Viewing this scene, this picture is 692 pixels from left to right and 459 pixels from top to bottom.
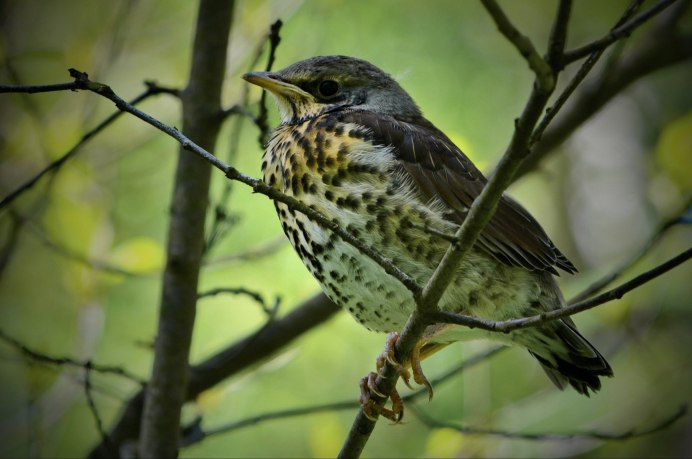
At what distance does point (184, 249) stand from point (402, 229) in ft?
3.37

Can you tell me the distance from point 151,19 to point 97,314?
101 inches

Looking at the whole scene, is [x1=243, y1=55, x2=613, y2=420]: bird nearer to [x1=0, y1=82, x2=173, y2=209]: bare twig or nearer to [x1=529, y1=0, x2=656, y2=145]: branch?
[x1=0, y1=82, x2=173, y2=209]: bare twig

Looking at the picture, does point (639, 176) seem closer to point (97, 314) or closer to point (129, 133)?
point (129, 133)

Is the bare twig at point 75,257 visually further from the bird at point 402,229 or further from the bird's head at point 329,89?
the bird's head at point 329,89

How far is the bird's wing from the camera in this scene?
12.6 ft

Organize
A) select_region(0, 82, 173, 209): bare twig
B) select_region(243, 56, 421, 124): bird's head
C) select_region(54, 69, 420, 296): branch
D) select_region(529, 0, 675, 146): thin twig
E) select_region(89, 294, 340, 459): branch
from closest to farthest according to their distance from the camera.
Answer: select_region(529, 0, 675, 146): thin twig, select_region(54, 69, 420, 296): branch, select_region(0, 82, 173, 209): bare twig, select_region(243, 56, 421, 124): bird's head, select_region(89, 294, 340, 459): branch

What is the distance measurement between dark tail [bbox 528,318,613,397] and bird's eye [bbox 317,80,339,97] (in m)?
1.66

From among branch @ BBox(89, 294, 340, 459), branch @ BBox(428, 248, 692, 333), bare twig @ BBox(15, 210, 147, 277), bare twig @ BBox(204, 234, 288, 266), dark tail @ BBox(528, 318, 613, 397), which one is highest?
bare twig @ BBox(15, 210, 147, 277)

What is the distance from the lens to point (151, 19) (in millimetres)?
6484

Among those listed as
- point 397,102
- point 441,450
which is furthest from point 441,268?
point 441,450

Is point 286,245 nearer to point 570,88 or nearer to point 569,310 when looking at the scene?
point 569,310

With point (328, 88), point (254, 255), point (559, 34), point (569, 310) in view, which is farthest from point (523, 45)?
point (254, 255)

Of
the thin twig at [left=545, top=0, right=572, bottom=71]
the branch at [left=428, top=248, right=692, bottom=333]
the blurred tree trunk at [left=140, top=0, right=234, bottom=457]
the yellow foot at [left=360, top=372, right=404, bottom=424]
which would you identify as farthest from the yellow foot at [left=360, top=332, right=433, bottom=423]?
the thin twig at [left=545, top=0, right=572, bottom=71]

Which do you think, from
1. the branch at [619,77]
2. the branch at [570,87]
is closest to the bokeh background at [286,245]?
the branch at [619,77]
